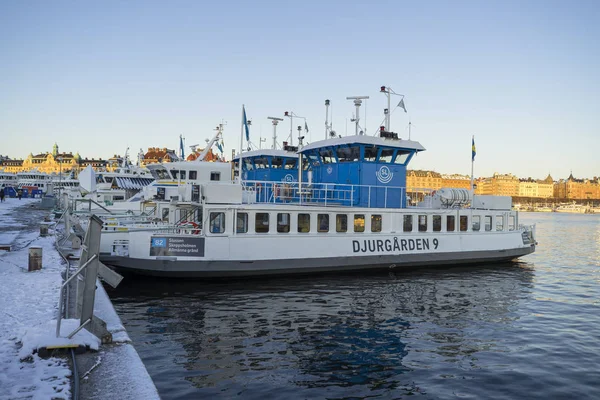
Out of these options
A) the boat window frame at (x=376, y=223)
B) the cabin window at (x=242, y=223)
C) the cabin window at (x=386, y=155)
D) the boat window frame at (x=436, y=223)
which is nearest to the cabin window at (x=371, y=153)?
the cabin window at (x=386, y=155)

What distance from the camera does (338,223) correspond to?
20172 mm

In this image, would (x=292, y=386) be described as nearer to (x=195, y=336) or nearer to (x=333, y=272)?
(x=195, y=336)

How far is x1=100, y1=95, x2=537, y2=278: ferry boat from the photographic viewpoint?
56.0 ft

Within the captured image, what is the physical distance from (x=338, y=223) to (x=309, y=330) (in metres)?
8.28

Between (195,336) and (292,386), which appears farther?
(195,336)

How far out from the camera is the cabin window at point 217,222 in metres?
17.8

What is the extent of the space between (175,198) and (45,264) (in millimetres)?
7853

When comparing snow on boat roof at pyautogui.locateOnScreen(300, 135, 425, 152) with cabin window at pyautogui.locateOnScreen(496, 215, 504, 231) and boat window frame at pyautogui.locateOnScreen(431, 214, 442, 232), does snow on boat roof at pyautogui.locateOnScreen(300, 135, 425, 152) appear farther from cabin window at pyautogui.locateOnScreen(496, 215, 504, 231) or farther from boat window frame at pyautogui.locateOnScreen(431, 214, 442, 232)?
cabin window at pyautogui.locateOnScreen(496, 215, 504, 231)

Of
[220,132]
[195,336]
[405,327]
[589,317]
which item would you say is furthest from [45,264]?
[589,317]

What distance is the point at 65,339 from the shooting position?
296 inches

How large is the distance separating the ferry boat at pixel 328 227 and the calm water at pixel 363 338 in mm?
989

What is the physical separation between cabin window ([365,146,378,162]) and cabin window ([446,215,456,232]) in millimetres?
4936

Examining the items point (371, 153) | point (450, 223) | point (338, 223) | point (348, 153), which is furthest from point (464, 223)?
point (338, 223)

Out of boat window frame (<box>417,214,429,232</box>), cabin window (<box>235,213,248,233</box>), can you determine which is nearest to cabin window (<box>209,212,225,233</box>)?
cabin window (<box>235,213,248,233</box>)
